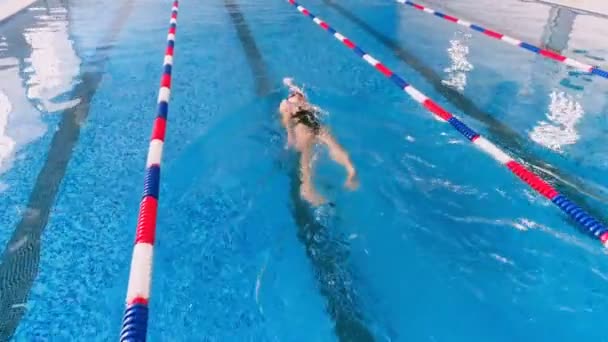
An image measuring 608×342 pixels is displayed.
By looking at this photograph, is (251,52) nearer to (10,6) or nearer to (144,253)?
(144,253)

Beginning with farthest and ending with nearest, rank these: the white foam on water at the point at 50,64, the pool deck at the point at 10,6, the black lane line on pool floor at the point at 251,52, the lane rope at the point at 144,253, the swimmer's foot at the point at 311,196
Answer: the pool deck at the point at 10,6, the black lane line on pool floor at the point at 251,52, the white foam on water at the point at 50,64, the swimmer's foot at the point at 311,196, the lane rope at the point at 144,253

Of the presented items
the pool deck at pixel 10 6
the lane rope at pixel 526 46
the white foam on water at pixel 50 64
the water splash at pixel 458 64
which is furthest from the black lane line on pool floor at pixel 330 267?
the pool deck at pixel 10 6

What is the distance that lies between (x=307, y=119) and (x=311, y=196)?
0.65 meters

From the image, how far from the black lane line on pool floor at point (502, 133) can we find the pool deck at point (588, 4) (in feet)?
14.7

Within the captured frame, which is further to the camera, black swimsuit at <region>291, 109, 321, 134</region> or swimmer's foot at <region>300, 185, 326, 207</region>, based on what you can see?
black swimsuit at <region>291, 109, 321, 134</region>

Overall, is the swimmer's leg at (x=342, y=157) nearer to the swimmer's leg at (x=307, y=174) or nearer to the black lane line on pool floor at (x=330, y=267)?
the swimmer's leg at (x=307, y=174)

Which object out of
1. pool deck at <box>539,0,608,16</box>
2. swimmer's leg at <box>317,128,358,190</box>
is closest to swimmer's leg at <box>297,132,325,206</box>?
swimmer's leg at <box>317,128,358,190</box>

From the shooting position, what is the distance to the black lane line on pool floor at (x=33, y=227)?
2.27 metres

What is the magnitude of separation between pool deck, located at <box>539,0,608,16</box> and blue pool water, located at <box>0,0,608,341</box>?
3.15 meters

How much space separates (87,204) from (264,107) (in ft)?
6.85

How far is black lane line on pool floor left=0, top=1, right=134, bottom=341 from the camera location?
7.44 ft

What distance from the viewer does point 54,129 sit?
13.4 feet

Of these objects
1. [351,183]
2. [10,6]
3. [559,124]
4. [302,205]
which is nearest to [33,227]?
[302,205]

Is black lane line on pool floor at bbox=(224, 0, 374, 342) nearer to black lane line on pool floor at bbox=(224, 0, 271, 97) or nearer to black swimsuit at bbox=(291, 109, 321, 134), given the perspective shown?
black swimsuit at bbox=(291, 109, 321, 134)
